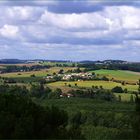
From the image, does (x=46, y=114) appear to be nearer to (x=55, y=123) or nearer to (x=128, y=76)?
(x=55, y=123)

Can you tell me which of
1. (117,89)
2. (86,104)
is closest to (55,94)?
(86,104)

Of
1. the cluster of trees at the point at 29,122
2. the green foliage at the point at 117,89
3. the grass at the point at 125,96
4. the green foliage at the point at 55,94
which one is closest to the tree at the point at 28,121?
the cluster of trees at the point at 29,122

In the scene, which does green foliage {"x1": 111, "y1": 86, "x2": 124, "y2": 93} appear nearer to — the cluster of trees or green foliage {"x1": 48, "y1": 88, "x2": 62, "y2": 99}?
green foliage {"x1": 48, "y1": 88, "x2": 62, "y2": 99}

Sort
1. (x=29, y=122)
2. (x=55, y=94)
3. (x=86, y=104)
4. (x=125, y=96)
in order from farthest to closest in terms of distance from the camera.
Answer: (x=55, y=94) < (x=125, y=96) < (x=86, y=104) < (x=29, y=122)

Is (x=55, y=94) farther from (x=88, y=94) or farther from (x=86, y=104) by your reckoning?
(x=86, y=104)

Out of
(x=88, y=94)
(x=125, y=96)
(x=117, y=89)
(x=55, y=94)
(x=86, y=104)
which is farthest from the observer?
(x=88, y=94)

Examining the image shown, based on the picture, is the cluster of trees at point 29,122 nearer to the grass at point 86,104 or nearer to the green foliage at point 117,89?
the grass at point 86,104

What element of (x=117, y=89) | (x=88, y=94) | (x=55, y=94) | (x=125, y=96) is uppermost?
(x=117, y=89)

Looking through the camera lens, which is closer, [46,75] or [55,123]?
[55,123]

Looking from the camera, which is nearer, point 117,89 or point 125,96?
point 125,96

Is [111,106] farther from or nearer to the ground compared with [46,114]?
nearer to the ground

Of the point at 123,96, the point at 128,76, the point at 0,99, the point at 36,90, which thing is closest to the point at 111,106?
the point at 123,96
